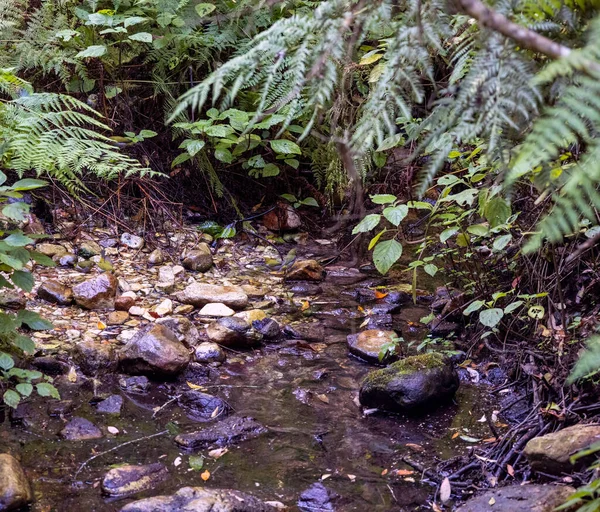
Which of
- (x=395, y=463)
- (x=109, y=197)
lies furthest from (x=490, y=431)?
(x=109, y=197)

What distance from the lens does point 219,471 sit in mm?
2076

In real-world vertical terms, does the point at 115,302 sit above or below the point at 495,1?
below

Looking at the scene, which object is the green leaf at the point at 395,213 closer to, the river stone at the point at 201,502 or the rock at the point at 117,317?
the river stone at the point at 201,502

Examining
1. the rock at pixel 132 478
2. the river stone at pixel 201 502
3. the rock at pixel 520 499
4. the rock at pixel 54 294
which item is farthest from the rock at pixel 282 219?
the rock at pixel 520 499

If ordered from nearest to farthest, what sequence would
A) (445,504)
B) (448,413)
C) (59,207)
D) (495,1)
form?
(495,1)
(445,504)
(448,413)
(59,207)

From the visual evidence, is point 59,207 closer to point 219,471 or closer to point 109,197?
point 109,197

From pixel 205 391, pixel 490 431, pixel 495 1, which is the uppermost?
pixel 495 1

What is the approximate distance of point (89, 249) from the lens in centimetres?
370

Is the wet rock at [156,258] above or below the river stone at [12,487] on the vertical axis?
below

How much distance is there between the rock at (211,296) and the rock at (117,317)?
0.35 metres

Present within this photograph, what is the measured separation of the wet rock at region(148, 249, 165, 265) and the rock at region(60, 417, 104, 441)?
63.7 inches

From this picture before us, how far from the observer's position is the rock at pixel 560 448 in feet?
5.71

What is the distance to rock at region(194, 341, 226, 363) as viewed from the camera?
2875mm

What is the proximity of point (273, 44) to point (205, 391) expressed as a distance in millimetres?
1798
